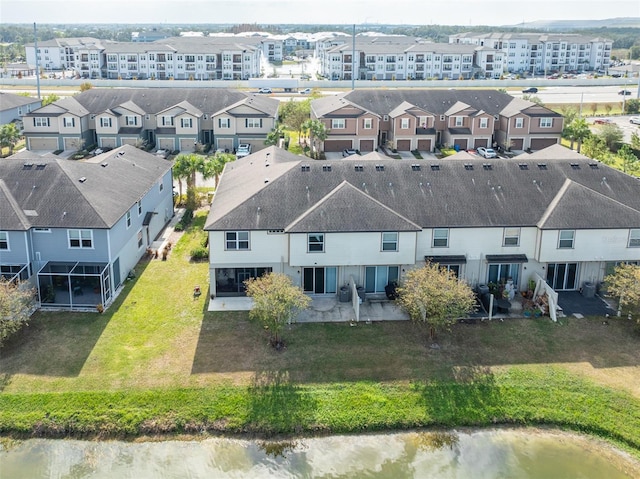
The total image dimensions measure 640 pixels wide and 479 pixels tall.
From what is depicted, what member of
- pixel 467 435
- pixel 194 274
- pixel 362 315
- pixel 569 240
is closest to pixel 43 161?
pixel 194 274

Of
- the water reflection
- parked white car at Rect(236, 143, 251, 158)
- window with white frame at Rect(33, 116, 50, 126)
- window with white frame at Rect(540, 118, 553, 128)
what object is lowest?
the water reflection

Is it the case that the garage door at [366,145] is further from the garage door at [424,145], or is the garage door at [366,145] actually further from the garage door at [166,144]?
the garage door at [166,144]

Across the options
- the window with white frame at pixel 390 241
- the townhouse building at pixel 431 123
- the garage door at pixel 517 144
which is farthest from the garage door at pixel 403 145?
the window with white frame at pixel 390 241

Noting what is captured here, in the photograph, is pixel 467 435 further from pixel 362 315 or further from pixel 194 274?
pixel 194 274

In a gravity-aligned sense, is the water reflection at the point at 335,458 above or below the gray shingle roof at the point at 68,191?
below

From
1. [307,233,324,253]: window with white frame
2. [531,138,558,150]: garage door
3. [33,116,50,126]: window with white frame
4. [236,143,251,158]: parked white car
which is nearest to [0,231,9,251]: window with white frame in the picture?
[307,233,324,253]: window with white frame

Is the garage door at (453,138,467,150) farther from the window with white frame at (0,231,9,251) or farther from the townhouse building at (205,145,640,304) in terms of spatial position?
the window with white frame at (0,231,9,251)

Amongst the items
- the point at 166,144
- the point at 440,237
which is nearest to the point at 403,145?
the point at 166,144
